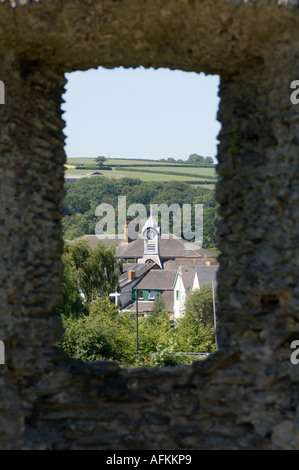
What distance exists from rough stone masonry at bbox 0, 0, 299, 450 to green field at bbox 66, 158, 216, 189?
7836 centimetres

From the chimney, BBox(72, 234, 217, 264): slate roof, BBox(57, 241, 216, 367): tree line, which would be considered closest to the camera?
BBox(57, 241, 216, 367): tree line

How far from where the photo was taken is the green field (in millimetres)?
90000

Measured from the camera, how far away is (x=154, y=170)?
102m

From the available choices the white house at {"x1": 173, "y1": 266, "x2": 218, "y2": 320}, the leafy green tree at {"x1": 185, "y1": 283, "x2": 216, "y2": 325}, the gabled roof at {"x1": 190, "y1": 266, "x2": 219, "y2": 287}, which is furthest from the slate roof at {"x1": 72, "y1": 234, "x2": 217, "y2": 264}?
the leafy green tree at {"x1": 185, "y1": 283, "x2": 216, "y2": 325}

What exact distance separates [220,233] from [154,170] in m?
97.1

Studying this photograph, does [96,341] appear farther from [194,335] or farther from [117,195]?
[117,195]

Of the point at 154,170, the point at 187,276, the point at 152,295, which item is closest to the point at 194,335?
the point at 187,276

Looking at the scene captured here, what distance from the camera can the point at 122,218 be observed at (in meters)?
68.9

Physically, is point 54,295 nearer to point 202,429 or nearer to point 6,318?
point 6,318

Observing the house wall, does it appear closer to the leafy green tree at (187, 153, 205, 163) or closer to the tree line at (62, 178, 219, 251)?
the tree line at (62, 178, 219, 251)

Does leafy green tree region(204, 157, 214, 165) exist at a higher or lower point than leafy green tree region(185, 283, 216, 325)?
higher

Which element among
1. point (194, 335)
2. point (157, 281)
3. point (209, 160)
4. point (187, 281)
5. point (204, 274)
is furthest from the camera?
point (209, 160)

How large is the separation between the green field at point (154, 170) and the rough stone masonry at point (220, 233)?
78.4 metres

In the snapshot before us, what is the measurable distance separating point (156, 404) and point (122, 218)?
64121mm
